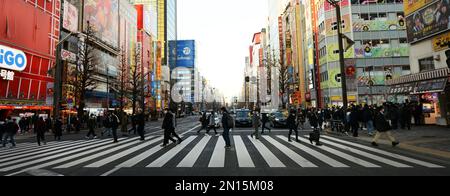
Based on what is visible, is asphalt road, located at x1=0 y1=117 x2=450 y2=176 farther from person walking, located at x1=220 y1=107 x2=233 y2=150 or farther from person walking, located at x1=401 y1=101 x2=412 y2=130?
person walking, located at x1=401 y1=101 x2=412 y2=130

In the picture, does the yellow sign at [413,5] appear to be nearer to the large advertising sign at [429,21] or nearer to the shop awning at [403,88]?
the large advertising sign at [429,21]

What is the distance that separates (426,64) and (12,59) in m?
36.5

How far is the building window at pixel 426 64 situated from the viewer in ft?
66.4

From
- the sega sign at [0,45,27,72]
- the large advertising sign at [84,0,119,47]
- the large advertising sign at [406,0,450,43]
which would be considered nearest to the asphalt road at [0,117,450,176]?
the large advertising sign at [406,0,450,43]


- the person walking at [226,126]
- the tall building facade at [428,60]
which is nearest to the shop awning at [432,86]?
the tall building facade at [428,60]

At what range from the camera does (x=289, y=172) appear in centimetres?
652

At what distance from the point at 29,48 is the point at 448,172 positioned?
37207 mm

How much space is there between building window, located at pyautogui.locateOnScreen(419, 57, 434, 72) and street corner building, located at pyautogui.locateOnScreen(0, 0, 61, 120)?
34358 millimetres

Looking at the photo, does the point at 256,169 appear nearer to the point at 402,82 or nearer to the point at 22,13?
the point at 402,82

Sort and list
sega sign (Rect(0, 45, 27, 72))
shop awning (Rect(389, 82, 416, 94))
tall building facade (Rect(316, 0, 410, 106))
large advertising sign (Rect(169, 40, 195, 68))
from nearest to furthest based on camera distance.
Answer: shop awning (Rect(389, 82, 416, 94)) → sega sign (Rect(0, 45, 27, 72)) → tall building facade (Rect(316, 0, 410, 106)) → large advertising sign (Rect(169, 40, 195, 68))

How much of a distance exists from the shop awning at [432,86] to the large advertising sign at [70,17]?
41.0m

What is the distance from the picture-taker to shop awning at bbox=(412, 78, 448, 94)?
16.5m
